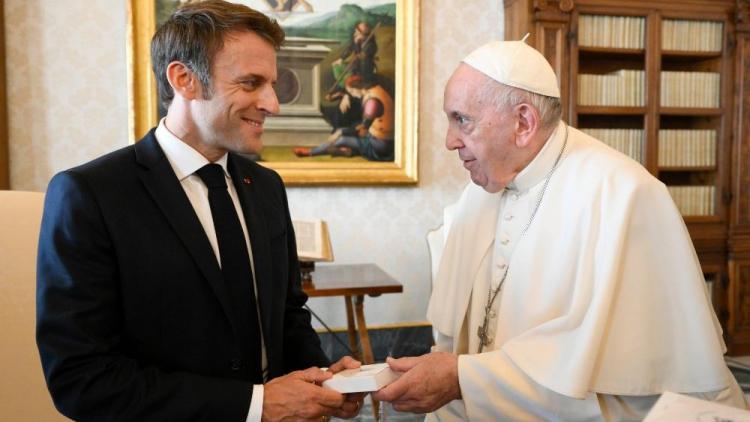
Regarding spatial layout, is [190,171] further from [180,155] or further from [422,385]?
[422,385]

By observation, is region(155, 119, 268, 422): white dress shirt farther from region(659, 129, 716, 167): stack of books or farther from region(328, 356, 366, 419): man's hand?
region(659, 129, 716, 167): stack of books

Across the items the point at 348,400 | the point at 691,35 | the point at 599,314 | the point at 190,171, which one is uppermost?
the point at 691,35

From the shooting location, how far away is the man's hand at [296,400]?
4.62 feet

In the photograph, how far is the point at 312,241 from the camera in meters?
3.57

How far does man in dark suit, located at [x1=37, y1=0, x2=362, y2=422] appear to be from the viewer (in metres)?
1.29

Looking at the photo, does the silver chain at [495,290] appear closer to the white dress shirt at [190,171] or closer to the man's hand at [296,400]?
the man's hand at [296,400]

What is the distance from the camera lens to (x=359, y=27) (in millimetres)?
4250

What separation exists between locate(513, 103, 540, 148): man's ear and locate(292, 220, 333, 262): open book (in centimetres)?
187

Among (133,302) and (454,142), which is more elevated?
(454,142)

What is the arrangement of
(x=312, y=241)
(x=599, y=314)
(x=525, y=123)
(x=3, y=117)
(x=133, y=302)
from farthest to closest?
(x=3, y=117)
(x=312, y=241)
(x=525, y=123)
(x=599, y=314)
(x=133, y=302)

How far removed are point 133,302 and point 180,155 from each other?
0.38m

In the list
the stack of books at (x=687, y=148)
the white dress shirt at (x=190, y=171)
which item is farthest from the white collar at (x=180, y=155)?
the stack of books at (x=687, y=148)

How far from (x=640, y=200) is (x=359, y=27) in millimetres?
3004

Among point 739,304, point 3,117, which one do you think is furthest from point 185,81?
point 739,304
